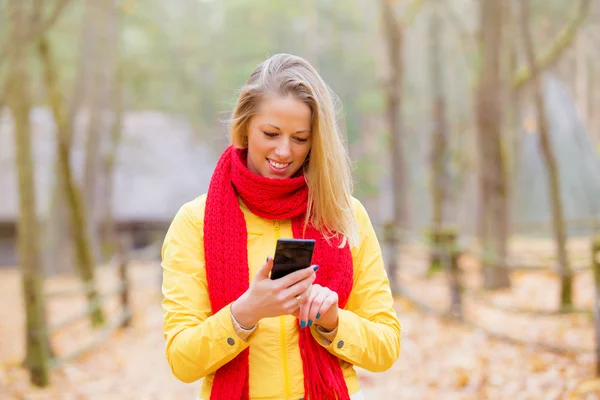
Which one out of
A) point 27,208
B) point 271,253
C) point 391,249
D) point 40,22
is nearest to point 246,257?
point 271,253

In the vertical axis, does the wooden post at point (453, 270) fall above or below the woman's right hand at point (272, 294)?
below

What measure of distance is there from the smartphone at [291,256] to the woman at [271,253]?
0.37 feet

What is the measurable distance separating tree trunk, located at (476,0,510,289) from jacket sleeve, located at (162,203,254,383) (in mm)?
8878

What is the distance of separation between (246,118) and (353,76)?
2843cm

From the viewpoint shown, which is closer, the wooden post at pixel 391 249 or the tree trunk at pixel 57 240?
the wooden post at pixel 391 249

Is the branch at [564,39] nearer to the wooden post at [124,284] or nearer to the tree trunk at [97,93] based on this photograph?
the wooden post at [124,284]

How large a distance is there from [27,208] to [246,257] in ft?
17.1

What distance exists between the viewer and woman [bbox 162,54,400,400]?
6.55 feet

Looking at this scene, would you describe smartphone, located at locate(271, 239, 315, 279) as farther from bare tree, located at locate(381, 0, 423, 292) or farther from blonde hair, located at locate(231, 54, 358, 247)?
bare tree, located at locate(381, 0, 423, 292)

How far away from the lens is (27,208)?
21.9 ft

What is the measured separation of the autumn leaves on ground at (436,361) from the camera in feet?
19.2

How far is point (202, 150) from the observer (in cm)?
2711

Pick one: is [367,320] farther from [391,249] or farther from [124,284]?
[391,249]

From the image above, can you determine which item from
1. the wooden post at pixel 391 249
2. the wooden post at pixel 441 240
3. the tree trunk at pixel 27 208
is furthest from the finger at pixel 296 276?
the wooden post at pixel 391 249
